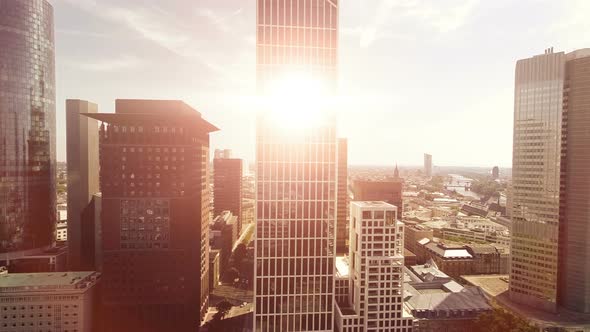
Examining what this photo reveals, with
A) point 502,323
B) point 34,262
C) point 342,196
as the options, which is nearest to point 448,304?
point 502,323

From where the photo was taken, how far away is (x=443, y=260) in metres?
175

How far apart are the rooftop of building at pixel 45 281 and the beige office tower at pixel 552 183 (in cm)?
15356

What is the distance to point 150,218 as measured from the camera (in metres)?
118

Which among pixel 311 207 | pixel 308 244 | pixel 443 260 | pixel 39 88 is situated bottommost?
pixel 443 260

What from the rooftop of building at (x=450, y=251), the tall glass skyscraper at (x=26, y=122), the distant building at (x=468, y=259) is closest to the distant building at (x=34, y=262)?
the tall glass skyscraper at (x=26, y=122)

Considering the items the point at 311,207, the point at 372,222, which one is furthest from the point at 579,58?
the point at 311,207

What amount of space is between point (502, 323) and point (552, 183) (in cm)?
5746

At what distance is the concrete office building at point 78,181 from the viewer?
151375 mm

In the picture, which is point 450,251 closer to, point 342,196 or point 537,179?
point 342,196

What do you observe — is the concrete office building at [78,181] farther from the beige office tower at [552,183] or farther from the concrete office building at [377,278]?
the beige office tower at [552,183]

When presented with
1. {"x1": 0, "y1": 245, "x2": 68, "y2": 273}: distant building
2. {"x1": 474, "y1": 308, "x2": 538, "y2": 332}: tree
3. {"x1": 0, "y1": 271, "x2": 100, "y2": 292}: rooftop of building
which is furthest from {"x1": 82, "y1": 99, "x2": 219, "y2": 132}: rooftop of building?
{"x1": 474, "y1": 308, "x2": 538, "y2": 332}: tree

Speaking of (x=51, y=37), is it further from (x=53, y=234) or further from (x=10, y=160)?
(x=53, y=234)

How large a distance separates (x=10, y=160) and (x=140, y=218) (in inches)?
2973

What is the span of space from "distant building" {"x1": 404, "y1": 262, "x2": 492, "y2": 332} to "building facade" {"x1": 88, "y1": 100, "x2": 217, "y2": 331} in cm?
7287
